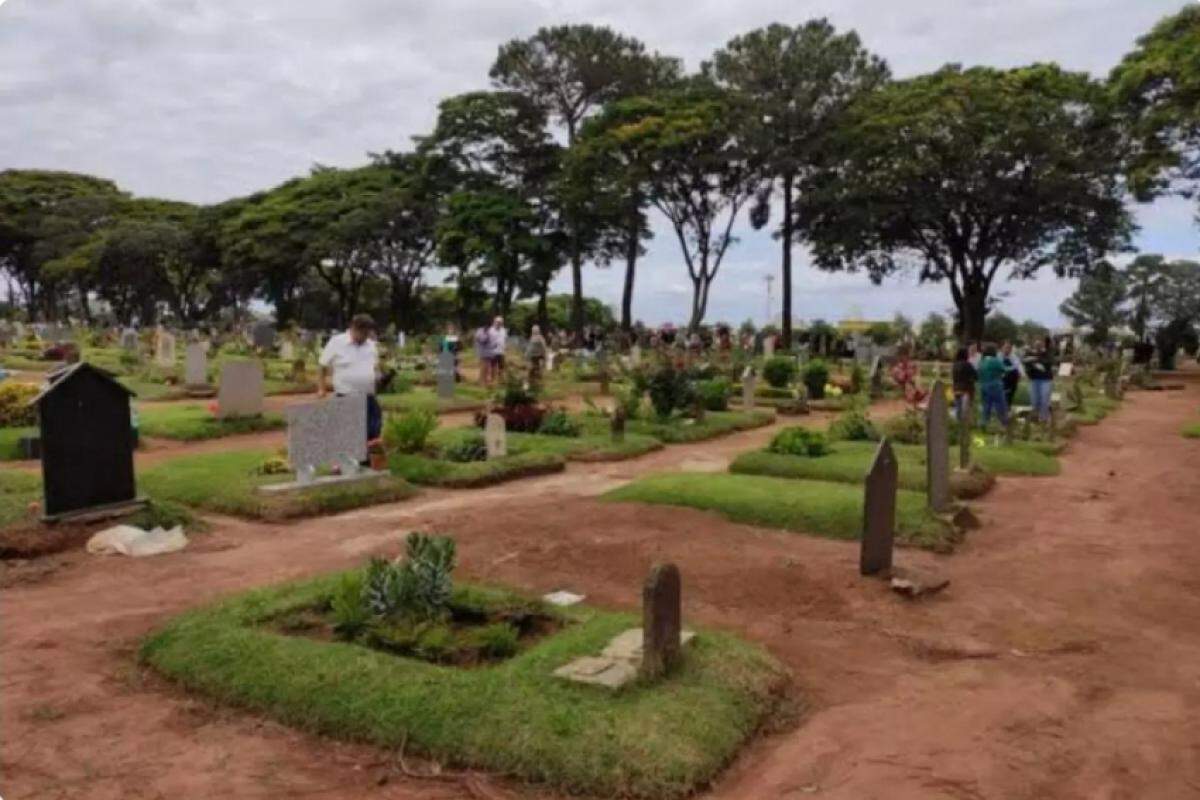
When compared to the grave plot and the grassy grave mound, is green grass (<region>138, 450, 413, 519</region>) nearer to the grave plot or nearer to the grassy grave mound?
the grave plot

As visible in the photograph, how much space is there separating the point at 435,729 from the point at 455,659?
87cm

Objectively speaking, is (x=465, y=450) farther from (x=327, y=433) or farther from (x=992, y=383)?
(x=992, y=383)

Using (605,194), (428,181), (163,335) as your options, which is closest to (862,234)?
(605,194)

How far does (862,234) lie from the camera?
4094 centimetres

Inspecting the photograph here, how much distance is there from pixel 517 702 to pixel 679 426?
12.5 m

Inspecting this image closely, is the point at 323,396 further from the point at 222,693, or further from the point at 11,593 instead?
the point at 222,693

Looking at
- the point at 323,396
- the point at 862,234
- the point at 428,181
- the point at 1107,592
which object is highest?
the point at 428,181

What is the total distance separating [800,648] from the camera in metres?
6.20

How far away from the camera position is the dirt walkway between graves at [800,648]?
4.39m

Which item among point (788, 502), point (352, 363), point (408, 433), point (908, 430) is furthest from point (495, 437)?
point (908, 430)

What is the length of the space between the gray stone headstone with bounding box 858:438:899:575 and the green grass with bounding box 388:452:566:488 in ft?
17.5

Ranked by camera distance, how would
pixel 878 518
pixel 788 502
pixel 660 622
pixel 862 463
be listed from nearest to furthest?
pixel 660 622, pixel 878 518, pixel 788 502, pixel 862 463

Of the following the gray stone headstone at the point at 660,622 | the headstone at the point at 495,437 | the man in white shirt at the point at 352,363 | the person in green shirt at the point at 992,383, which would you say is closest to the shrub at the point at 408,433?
the headstone at the point at 495,437

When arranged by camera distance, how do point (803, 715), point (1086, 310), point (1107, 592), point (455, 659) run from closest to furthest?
point (803, 715) → point (455, 659) → point (1107, 592) → point (1086, 310)
